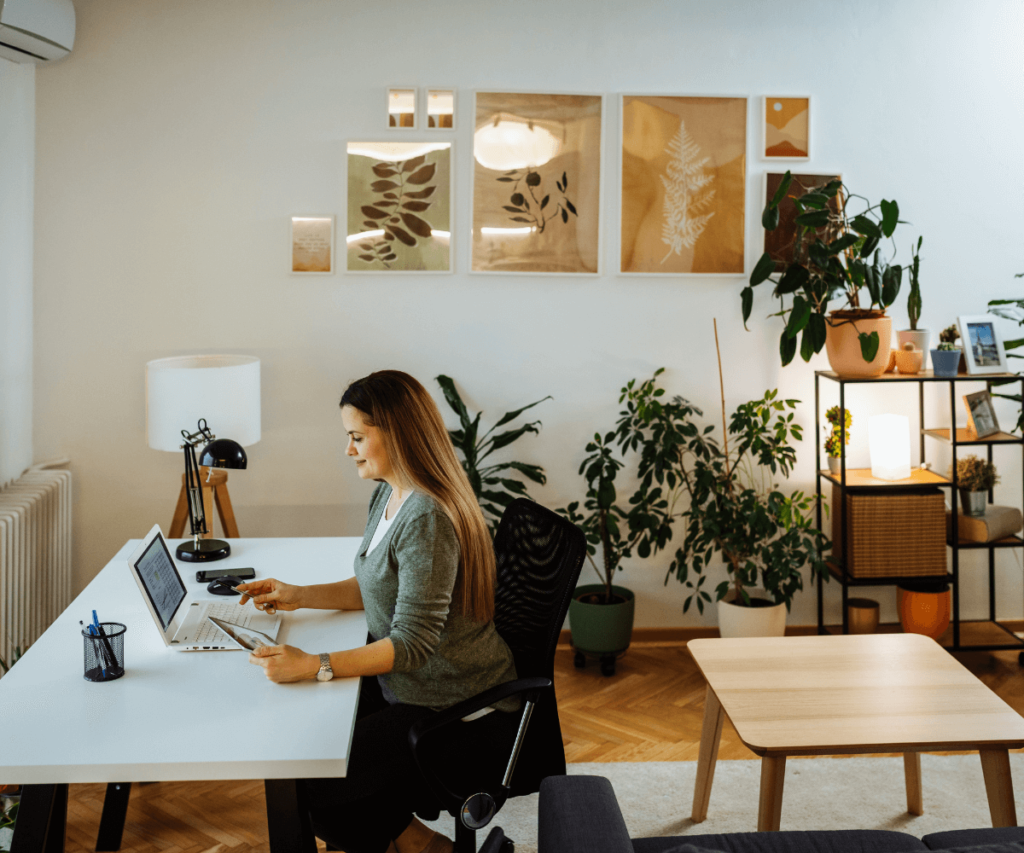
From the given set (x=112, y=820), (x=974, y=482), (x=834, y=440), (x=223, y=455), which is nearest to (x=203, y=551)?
(x=223, y=455)

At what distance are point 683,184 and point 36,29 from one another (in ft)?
7.93

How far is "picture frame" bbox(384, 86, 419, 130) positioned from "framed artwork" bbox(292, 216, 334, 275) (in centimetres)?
44

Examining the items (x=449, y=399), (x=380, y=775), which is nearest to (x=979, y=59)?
(x=449, y=399)

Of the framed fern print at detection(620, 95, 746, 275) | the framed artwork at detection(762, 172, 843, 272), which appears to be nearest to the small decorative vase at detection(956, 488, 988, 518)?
the framed artwork at detection(762, 172, 843, 272)

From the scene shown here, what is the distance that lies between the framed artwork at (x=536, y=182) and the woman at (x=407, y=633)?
5.79 feet

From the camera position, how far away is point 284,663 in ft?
6.07

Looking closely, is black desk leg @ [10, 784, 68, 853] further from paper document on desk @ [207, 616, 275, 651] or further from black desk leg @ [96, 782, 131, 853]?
black desk leg @ [96, 782, 131, 853]

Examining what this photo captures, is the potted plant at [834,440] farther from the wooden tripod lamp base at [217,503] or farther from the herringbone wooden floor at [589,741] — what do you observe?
the wooden tripod lamp base at [217,503]

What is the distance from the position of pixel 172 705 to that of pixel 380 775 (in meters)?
0.43

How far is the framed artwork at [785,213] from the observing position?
381 cm

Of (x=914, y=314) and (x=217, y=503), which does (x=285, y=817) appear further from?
(x=914, y=314)

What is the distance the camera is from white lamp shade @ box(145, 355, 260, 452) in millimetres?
3043

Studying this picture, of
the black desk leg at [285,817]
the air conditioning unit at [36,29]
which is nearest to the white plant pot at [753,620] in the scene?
the black desk leg at [285,817]

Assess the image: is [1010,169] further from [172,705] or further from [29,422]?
[29,422]
